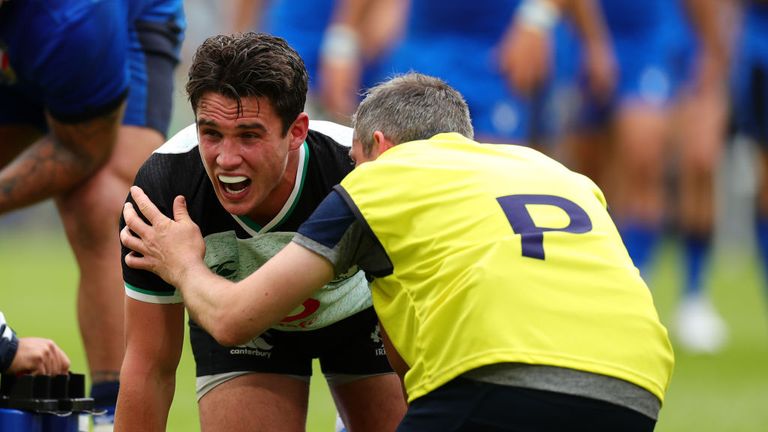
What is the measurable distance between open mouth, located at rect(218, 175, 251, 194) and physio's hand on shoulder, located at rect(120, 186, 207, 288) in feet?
0.42

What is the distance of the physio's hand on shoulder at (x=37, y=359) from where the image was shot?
421cm

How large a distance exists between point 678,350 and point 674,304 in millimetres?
2273

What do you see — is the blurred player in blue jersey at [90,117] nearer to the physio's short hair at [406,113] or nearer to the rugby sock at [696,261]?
the physio's short hair at [406,113]

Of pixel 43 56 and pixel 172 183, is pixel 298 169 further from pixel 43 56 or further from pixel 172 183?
pixel 43 56

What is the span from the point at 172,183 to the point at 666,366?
1382mm

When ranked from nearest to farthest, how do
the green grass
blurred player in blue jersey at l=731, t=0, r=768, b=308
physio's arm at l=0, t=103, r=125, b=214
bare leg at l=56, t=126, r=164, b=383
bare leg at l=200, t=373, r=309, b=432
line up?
bare leg at l=200, t=373, r=309, b=432 → physio's arm at l=0, t=103, r=125, b=214 → bare leg at l=56, t=126, r=164, b=383 → the green grass → blurred player in blue jersey at l=731, t=0, r=768, b=308

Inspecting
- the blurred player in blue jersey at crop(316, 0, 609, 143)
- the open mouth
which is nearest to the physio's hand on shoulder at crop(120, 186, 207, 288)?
the open mouth

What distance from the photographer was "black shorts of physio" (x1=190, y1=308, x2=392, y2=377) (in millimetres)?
4699

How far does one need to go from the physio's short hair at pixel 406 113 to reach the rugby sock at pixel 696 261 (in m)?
6.35

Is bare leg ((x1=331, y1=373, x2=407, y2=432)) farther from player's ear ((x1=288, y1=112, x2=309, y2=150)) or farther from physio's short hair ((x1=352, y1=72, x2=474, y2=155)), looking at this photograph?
physio's short hair ((x1=352, y1=72, x2=474, y2=155))

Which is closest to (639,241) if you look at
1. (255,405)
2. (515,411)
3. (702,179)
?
(702,179)

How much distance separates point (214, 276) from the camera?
153 inches

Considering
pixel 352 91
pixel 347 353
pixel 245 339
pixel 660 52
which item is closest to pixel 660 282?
pixel 660 52

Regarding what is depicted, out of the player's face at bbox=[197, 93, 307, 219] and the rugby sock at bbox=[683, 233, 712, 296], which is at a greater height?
the player's face at bbox=[197, 93, 307, 219]
